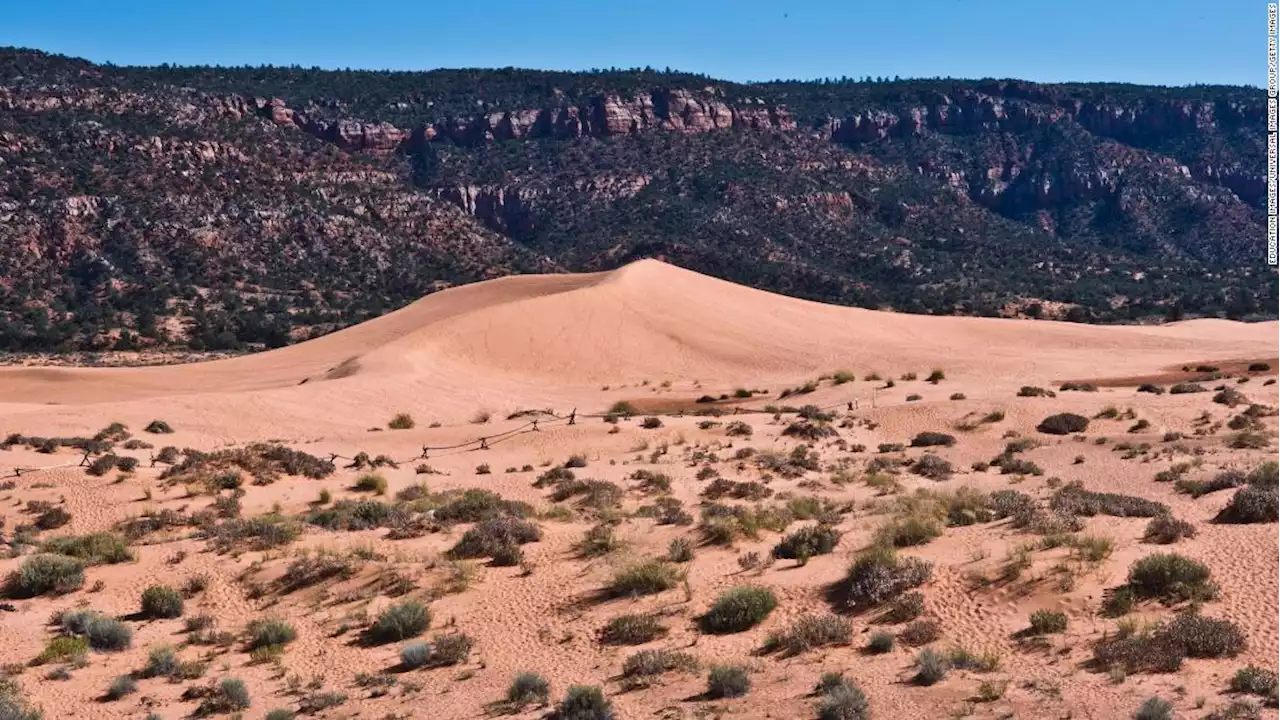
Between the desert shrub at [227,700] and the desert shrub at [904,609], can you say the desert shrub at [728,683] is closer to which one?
the desert shrub at [904,609]

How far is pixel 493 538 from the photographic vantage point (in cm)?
1512

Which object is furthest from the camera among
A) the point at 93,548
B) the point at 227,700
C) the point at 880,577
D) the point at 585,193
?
the point at 585,193

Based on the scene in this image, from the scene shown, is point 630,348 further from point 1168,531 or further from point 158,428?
point 1168,531

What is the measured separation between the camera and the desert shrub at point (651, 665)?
10742 millimetres

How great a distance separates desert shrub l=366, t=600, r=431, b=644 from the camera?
39.8 ft

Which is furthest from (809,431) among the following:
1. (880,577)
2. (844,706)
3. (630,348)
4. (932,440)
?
(630,348)

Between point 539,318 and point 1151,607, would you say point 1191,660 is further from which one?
point 539,318

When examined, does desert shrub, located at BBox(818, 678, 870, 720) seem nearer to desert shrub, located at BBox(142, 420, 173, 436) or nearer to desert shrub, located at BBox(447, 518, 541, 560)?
desert shrub, located at BBox(447, 518, 541, 560)

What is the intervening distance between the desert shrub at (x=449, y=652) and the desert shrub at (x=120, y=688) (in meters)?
2.87

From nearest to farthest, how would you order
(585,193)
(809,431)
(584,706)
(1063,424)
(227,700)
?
(584,706)
(227,700)
(1063,424)
(809,431)
(585,193)

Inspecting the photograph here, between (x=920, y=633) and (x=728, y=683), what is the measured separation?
7.50ft

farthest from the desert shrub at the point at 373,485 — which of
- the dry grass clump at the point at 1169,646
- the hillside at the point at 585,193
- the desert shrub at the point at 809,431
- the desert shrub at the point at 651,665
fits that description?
the hillside at the point at 585,193

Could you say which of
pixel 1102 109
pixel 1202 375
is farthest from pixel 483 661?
pixel 1102 109

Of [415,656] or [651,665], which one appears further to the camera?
[415,656]
